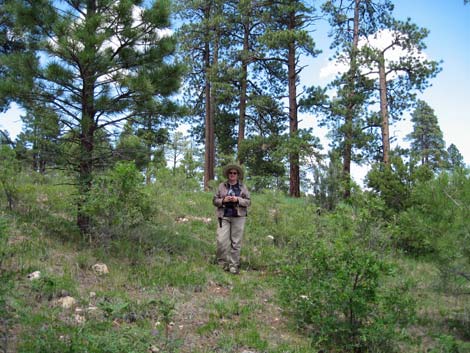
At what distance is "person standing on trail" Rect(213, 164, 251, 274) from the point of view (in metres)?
7.33

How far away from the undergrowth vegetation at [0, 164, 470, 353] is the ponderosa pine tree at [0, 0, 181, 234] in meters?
0.79

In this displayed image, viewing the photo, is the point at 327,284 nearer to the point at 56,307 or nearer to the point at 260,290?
the point at 260,290

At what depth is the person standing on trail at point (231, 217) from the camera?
733 centimetres

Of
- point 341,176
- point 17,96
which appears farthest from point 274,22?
point 17,96

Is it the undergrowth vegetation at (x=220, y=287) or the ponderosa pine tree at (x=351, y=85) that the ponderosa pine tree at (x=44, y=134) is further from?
the ponderosa pine tree at (x=351, y=85)

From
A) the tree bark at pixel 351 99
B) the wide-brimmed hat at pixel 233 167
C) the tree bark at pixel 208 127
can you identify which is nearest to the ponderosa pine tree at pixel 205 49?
the tree bark at pixel 208 127

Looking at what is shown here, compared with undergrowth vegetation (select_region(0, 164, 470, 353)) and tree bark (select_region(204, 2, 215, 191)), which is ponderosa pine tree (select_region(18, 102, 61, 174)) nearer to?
undergrowth vegetation (select_region(0, 164, 470, 353))

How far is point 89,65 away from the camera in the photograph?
6652 millimetres

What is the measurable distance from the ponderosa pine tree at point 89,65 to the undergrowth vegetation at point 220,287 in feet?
2.60

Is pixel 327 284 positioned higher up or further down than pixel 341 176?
further down

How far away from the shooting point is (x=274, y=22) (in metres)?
17.6

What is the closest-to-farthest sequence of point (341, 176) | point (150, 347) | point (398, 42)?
point (150, 347) → point (341, 176) → point (398, 42)

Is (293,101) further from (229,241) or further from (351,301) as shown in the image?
(351,301)

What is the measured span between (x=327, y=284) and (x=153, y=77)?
4591mm
